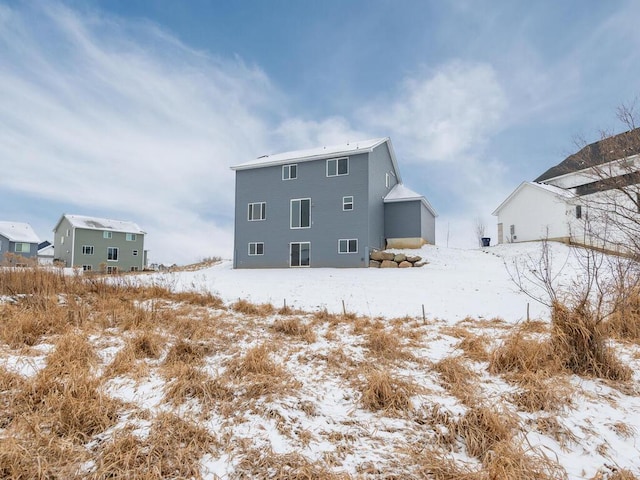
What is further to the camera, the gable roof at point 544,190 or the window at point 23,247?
the window at point 23,247

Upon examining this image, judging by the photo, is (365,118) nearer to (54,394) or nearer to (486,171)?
(486,171)

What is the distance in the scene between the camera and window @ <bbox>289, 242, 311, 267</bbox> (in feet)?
64.3

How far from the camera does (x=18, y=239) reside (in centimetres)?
3584

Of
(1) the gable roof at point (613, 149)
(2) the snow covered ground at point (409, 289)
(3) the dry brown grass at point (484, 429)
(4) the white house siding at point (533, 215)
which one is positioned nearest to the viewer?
(3) the dry brown grass at point (484, 429)

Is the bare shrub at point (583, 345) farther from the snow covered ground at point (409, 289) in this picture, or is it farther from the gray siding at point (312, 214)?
the gray siding at point (312, 214)

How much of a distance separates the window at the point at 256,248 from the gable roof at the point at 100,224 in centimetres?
2100

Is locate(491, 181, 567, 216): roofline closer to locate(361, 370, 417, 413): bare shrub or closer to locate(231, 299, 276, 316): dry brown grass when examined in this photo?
locate(231, 299, 276, 316): dry brown grass

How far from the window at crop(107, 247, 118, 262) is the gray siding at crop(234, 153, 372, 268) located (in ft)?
66.1

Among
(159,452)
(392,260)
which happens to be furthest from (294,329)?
(392,260)

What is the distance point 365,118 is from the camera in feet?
76.6

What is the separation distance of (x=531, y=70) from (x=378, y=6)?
18.6ft

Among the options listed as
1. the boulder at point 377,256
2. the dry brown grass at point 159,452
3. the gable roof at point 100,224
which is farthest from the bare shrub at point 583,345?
the gable roof at point 100,224

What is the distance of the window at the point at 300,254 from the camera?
1959cm

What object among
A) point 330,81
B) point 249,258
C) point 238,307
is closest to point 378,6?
point 330,81
